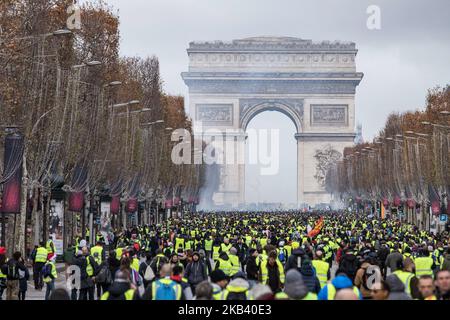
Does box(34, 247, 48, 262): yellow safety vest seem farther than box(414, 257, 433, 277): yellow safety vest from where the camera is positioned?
Yes

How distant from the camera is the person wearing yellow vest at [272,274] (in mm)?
23389

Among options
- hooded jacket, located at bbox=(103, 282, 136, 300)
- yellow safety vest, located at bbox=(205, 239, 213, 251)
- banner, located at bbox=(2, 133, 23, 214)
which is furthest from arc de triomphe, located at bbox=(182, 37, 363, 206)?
hooded jacket, located at bbox=(103, 282, 136, 300)

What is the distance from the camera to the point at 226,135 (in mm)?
148375

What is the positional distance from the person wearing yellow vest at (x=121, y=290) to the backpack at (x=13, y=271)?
11998 mm

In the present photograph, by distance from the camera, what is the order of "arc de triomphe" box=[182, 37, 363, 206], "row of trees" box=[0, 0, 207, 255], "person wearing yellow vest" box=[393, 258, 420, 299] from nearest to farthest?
"person wearing yellow vest" box=[393, 258, 420, 299]
"row of trees" box=[0, 0, 207, 255]
"arc de triomphe" box=[182, 37, 363, 206]

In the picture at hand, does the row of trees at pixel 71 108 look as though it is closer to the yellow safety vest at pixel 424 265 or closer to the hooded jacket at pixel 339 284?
the yellow safety vest at pixel 424 265

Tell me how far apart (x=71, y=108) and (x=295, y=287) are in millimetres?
32384

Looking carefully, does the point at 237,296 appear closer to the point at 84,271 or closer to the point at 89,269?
the point at 84,271

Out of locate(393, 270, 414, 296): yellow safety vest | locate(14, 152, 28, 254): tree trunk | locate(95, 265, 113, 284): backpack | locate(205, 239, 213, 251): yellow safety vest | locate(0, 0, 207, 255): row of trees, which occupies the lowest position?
locate(95, 265, 113, 284): backpack

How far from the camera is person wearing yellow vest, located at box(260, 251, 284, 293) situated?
23.4 m

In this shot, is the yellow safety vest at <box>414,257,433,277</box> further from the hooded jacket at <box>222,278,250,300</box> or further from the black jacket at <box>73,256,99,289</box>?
the hooded jacket at <box>222,278,250,300</box>

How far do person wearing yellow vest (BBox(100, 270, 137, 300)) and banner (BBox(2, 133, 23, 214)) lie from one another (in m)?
18.6

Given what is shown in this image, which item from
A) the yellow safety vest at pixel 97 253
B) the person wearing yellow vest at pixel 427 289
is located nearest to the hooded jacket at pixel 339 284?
the person wearing yellow vest at pixel 427 289
